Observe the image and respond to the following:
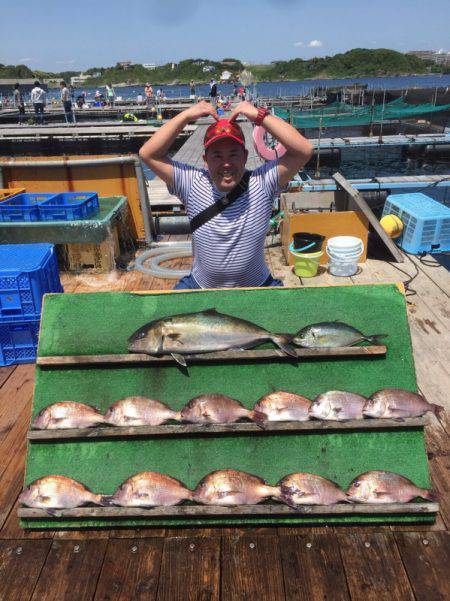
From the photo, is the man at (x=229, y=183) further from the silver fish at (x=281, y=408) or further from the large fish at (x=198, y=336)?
the silver fish at (x=281, y=408)

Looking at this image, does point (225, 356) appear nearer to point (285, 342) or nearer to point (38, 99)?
point (285, 342)

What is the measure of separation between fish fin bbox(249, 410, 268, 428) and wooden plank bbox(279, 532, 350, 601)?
2.45ft

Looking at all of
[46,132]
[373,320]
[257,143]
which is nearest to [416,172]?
[257,143]

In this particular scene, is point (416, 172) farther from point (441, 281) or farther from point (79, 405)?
point (79, 405)

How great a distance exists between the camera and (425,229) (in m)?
8.10

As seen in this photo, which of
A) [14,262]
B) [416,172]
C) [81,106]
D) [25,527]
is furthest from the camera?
[81,106]

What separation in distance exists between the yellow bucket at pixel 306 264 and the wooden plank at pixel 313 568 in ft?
16.2

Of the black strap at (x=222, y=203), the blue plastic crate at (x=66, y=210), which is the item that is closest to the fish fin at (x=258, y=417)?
→ the black strap at (x=222, y=203)

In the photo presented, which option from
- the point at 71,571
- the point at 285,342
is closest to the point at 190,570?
the point at 71,571

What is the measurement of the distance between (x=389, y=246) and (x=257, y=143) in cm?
624

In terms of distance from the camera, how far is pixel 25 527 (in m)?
2.81

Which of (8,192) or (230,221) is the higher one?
(230,221)

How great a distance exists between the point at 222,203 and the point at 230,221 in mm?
157

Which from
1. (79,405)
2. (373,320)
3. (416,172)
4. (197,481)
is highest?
(373,320)
